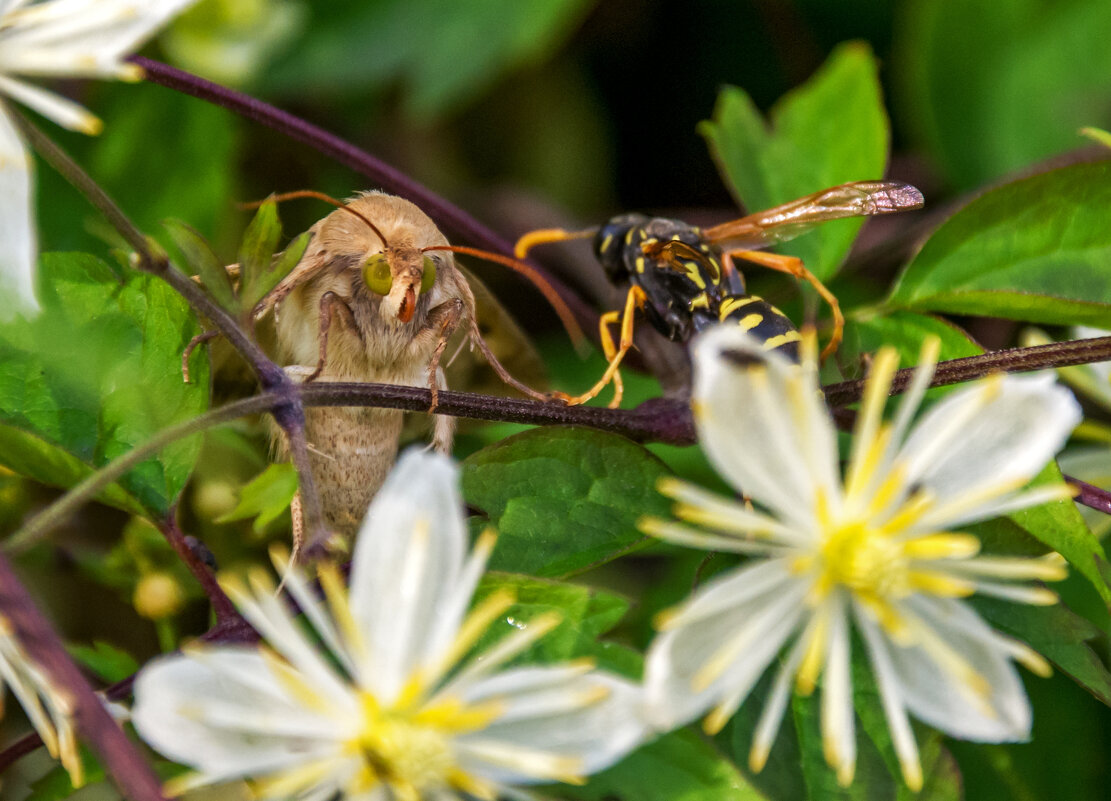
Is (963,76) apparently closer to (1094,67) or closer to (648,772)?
(1094,67)

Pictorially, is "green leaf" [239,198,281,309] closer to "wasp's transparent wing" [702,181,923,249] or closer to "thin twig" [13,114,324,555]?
"thin twig" [13,114,324,555]

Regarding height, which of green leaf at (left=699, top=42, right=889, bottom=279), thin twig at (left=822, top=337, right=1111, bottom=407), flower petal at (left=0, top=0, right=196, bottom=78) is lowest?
thin twig at (left=822, top=337, right=1111, bottom=407)

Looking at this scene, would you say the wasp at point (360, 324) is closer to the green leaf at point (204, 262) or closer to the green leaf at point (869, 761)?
the green leaf at point (204, 262)

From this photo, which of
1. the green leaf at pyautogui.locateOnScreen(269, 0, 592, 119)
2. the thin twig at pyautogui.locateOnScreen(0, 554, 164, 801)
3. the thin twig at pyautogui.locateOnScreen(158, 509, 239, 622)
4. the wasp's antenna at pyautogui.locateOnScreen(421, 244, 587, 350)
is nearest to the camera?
the thin twig at pyautogui.locateOnScreen(0, 554, 164, 801)

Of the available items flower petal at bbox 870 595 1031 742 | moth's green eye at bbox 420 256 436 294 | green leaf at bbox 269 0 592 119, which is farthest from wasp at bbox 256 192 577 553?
green leaf at bbox 269 0 592 119

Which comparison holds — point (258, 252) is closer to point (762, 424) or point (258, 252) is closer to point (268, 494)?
point (268, 494)

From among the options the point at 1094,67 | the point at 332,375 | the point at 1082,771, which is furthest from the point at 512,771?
the point at 1094,67
